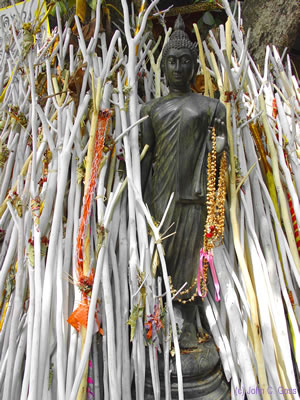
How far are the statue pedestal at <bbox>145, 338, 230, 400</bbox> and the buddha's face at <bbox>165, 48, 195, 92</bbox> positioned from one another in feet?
2.85

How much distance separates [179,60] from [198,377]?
100 centimetres

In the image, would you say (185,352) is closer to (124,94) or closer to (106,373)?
(106,373)

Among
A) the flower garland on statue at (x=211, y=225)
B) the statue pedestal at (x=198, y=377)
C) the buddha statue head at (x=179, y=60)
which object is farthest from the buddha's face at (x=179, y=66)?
the statue pedestal at (x=198, y=377)

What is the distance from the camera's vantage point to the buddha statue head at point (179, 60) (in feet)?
3.36

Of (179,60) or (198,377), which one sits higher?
(179,60)

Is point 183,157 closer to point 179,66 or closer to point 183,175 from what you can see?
point 183,175

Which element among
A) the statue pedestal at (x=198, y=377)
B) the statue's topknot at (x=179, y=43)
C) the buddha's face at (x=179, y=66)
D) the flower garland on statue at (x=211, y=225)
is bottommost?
the statue pedestal at (x=198, y=377)

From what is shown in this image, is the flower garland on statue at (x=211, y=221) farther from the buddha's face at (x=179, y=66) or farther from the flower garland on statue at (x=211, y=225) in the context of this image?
the buddha's face at (x=179, y=66)

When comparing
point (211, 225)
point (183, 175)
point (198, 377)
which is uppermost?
point (183, 175)

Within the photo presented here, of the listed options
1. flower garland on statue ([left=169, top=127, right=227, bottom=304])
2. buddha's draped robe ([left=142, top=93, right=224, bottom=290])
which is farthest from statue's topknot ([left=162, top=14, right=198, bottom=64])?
flower garland on statue ([left=169, top=127, right=227, bottom=304])

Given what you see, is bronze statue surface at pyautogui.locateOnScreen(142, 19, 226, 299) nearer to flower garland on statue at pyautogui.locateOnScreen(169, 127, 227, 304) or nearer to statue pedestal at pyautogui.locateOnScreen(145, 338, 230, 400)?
flower garland on statue at pyautogui.locateOnScreen(169, 127, 227, 304)

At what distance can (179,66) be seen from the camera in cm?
104

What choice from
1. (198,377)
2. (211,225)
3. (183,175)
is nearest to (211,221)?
(211,225)

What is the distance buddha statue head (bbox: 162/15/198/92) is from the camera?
1.02 m
